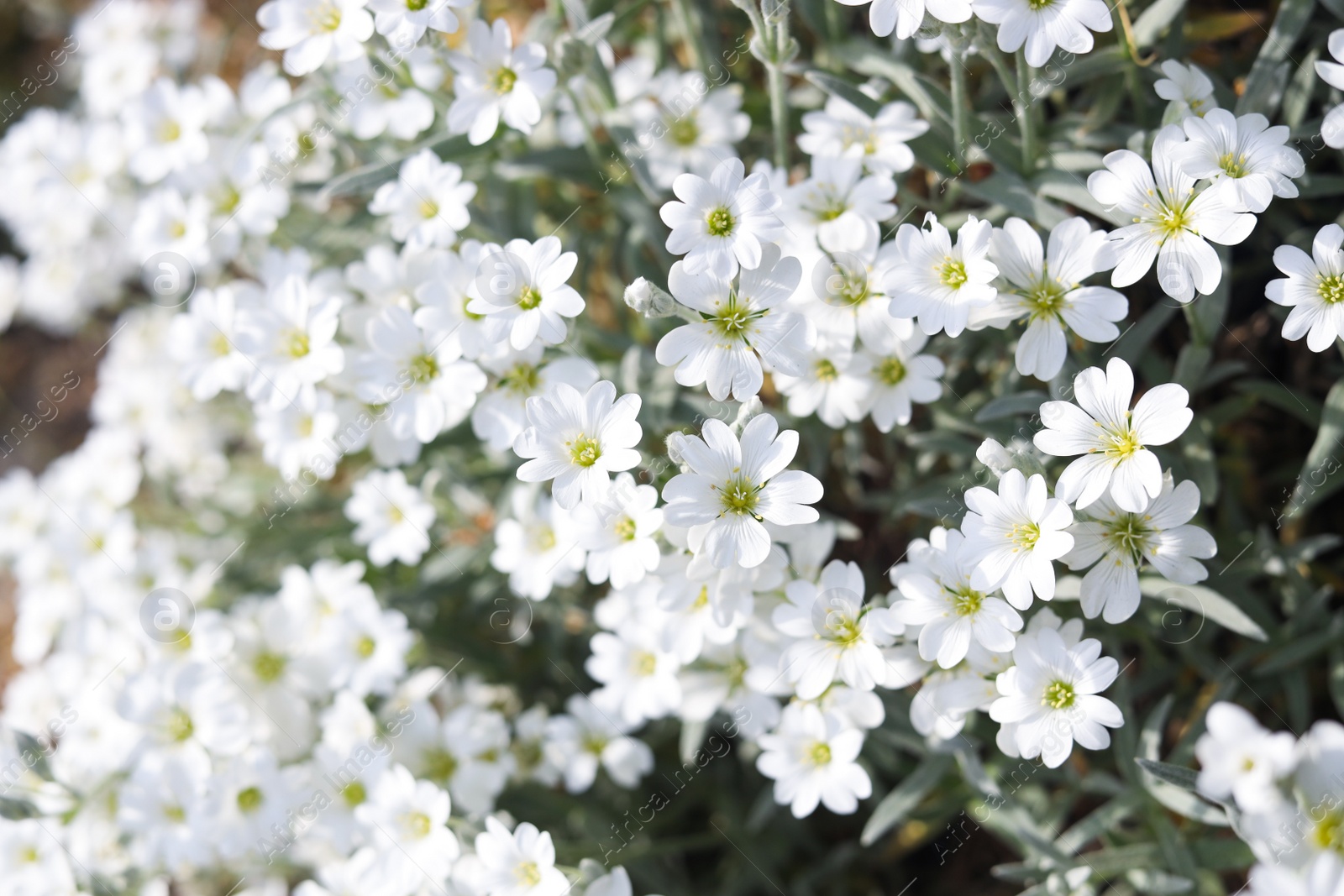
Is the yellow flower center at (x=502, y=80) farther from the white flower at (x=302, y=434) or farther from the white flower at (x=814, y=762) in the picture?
the white flower at (x=814, y=762)

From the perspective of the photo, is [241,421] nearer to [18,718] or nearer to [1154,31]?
[18,718]

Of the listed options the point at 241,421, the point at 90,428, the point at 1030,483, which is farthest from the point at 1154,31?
the point at 90,428

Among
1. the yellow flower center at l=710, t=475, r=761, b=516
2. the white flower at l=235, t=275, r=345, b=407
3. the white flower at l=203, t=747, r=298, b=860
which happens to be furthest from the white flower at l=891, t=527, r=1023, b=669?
the white flower at l=203, t=747, r=298, b=860

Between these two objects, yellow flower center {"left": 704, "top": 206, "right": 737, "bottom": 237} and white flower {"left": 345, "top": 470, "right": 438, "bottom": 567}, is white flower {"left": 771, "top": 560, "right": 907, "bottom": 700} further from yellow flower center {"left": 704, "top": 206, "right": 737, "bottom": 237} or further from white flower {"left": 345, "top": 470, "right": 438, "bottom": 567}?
white flower {"left": 345, "top": 470, "right": 438, "bottom": 567}

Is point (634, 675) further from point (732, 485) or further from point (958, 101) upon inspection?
point (958, 101)

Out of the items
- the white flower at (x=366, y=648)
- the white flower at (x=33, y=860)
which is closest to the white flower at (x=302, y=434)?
the white flower at (x=366, y=648)

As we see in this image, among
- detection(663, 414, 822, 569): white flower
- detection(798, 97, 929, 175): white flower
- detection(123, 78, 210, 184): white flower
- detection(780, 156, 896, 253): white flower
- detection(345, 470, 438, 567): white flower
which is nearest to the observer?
detection(663, 414, 822, 569): white flower

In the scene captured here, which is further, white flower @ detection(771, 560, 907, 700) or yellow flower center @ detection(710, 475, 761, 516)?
white flower @ detection(771, 560, 907, 700)
